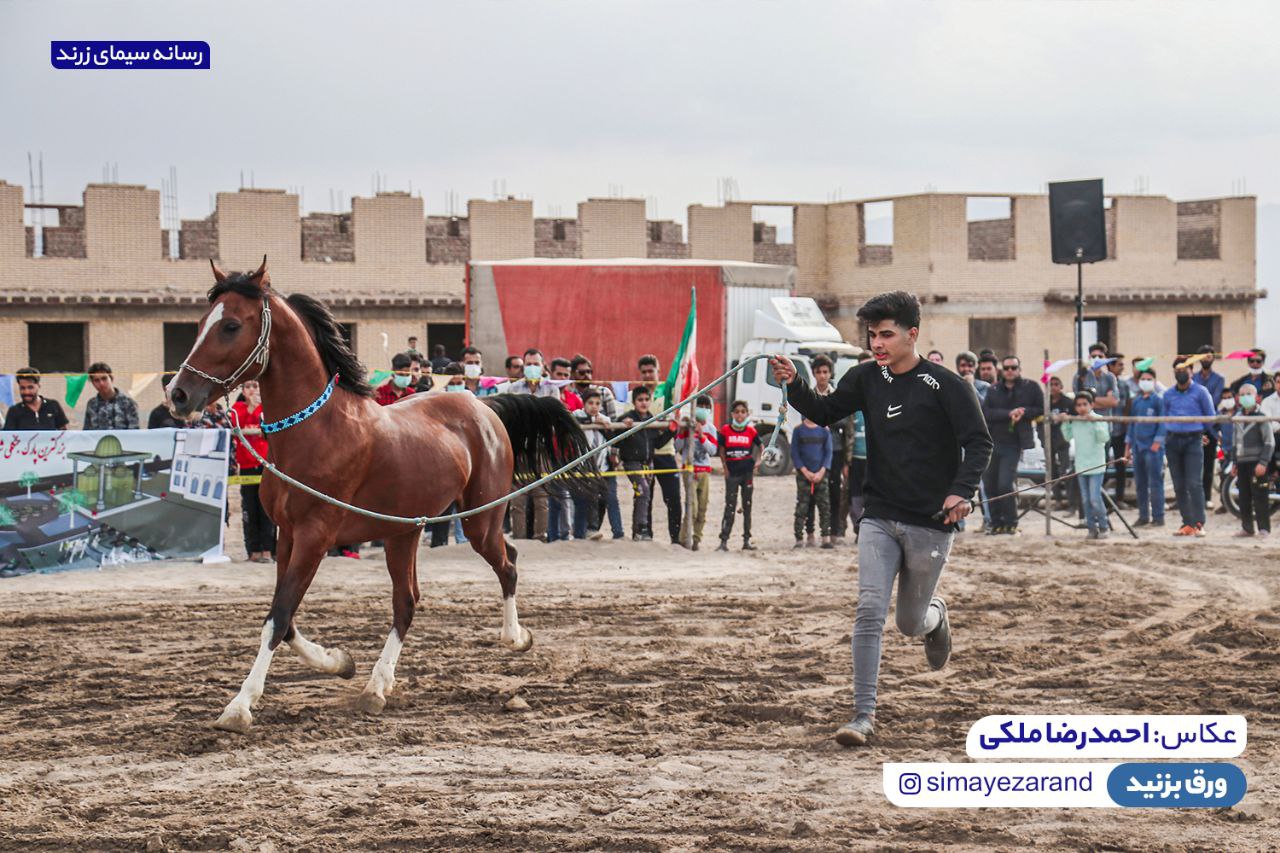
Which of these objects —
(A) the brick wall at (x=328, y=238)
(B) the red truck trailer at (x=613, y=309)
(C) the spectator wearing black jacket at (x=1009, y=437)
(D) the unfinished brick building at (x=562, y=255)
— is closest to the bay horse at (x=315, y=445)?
(C) the spectator wearing black jacket at (x=1009, y=437)

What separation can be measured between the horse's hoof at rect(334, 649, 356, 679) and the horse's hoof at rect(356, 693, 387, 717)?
48 cm

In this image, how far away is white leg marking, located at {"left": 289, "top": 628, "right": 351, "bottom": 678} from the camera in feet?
23.4

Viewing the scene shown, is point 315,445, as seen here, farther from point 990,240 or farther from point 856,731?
point 990,240

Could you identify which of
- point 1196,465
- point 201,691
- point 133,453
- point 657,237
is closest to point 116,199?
point 657,237

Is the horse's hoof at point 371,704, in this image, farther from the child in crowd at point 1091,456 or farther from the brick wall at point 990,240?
the brick wall at point 990,240

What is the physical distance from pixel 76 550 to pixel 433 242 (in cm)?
2275

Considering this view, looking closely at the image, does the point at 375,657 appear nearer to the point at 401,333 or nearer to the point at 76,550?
the point at 76,550

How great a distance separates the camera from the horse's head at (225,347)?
21.7ft

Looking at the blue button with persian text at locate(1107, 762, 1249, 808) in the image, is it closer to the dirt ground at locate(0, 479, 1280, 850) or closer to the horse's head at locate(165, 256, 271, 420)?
the dirt ground at locate(0, 479, 1280, 850)

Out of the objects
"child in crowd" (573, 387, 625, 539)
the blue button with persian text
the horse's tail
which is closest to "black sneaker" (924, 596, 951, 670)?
the blue button with persian text

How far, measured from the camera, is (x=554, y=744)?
614 centimetres

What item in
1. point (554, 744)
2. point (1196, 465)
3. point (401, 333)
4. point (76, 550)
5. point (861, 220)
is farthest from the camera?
point (861, 220)

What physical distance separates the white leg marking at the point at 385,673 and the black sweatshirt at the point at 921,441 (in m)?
2.61

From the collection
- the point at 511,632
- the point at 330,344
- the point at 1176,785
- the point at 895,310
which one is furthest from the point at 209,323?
the point at 1176,785
